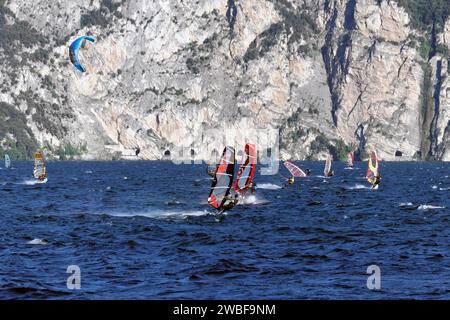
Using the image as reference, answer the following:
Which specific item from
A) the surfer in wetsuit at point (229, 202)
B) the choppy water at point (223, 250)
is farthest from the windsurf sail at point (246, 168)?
the surfer in wetsuit at point (229, 202)

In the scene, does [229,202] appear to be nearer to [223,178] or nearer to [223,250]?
[223,178]

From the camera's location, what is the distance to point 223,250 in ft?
120

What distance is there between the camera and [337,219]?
55.1 metres

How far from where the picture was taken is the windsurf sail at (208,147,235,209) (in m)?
44.7

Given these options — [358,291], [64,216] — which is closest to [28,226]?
[64,216]

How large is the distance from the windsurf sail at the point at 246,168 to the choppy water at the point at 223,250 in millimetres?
2214

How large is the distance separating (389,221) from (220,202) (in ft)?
38.3

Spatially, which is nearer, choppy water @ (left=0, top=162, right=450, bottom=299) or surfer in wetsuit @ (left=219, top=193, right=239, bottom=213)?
choppy water @ (left=0, top=162, right=450, bottom=299)

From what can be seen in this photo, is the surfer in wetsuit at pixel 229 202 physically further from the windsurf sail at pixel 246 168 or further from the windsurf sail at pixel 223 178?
the windsurf sail at pixel 246 168

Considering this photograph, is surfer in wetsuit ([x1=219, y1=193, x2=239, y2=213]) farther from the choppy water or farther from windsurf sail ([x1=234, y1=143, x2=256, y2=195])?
windsurf sail ([x1=234, y1=143, x2=256, y2=195])

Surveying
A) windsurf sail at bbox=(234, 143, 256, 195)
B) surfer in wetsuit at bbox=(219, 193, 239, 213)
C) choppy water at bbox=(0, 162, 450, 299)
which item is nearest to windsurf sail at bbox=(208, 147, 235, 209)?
surfer in wetsuit at bbox=(219, 193, 239, 213)

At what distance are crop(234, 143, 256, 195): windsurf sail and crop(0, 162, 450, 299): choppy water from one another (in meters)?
2.21

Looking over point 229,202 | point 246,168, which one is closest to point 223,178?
point 229,202

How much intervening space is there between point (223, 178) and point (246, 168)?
6.81 meters
